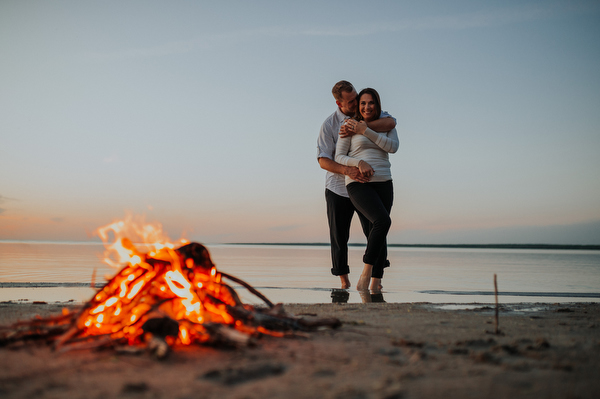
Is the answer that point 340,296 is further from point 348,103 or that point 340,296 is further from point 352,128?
point 348,103

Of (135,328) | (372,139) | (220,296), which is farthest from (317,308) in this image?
(372,139)

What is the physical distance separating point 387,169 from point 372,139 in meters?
0.46

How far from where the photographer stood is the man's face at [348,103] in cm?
548

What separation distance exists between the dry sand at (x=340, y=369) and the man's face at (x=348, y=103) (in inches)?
142

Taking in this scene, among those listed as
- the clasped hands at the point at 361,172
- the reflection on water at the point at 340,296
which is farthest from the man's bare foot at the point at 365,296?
the clasped hands at the point at 361,172

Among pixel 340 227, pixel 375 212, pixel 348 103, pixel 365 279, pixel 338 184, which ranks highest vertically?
pixel 348 103

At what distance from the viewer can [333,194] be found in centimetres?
573

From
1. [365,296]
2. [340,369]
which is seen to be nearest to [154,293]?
[340,369]

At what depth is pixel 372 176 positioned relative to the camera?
512 cm

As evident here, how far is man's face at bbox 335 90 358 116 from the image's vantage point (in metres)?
5.48

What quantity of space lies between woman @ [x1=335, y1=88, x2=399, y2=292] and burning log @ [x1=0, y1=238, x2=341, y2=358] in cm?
247

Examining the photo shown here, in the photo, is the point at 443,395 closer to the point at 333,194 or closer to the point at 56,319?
the point at 56,319

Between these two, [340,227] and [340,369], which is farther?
[340,227]

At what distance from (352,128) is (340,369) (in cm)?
376
